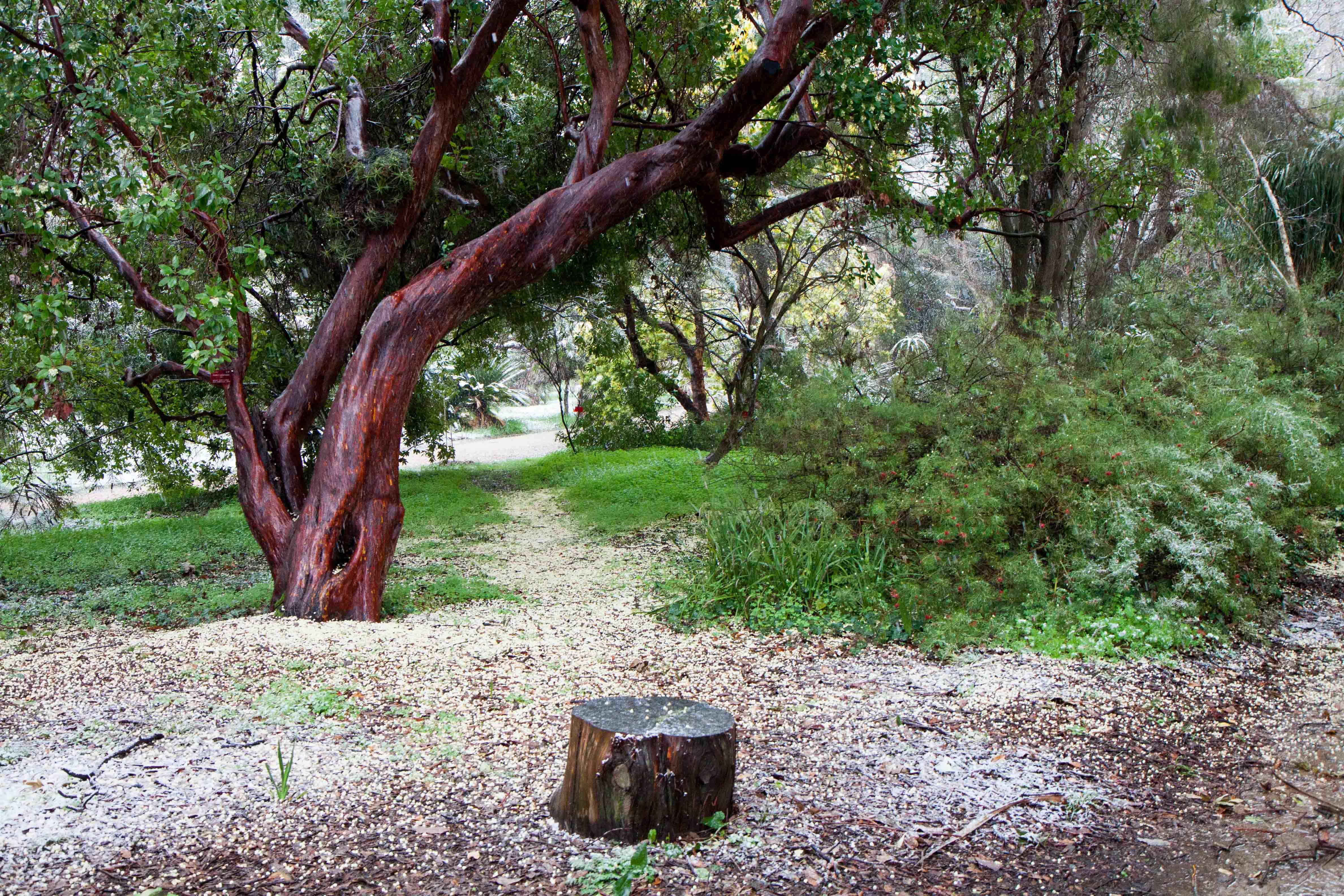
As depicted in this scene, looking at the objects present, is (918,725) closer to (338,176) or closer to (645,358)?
(338,176)

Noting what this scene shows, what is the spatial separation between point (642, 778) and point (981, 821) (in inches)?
44.9

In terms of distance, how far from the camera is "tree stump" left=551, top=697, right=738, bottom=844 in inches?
113

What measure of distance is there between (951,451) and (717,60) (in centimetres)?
530

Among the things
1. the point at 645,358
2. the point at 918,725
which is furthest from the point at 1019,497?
the point at 645,358

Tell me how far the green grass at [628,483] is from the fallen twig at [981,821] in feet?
12.7

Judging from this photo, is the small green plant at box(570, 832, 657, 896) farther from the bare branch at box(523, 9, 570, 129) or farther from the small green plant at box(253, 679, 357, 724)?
the bare branch at box(523, 9, 570, 129)

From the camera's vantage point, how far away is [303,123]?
6.45 m

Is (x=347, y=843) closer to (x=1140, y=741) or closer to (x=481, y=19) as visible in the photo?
(x=1140, y=741)

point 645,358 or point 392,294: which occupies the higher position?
point 645,358

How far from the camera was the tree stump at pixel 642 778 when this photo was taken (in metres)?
2.87

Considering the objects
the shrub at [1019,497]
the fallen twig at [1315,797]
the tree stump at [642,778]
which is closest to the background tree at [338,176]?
the shrub at [1019,497]

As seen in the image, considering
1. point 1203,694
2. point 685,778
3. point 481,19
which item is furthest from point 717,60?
point 685,778

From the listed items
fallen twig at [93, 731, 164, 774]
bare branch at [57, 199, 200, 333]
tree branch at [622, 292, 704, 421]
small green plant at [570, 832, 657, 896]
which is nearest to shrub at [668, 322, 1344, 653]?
small green plant at [570, 832, 657, 896]

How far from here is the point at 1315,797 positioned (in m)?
3.37
